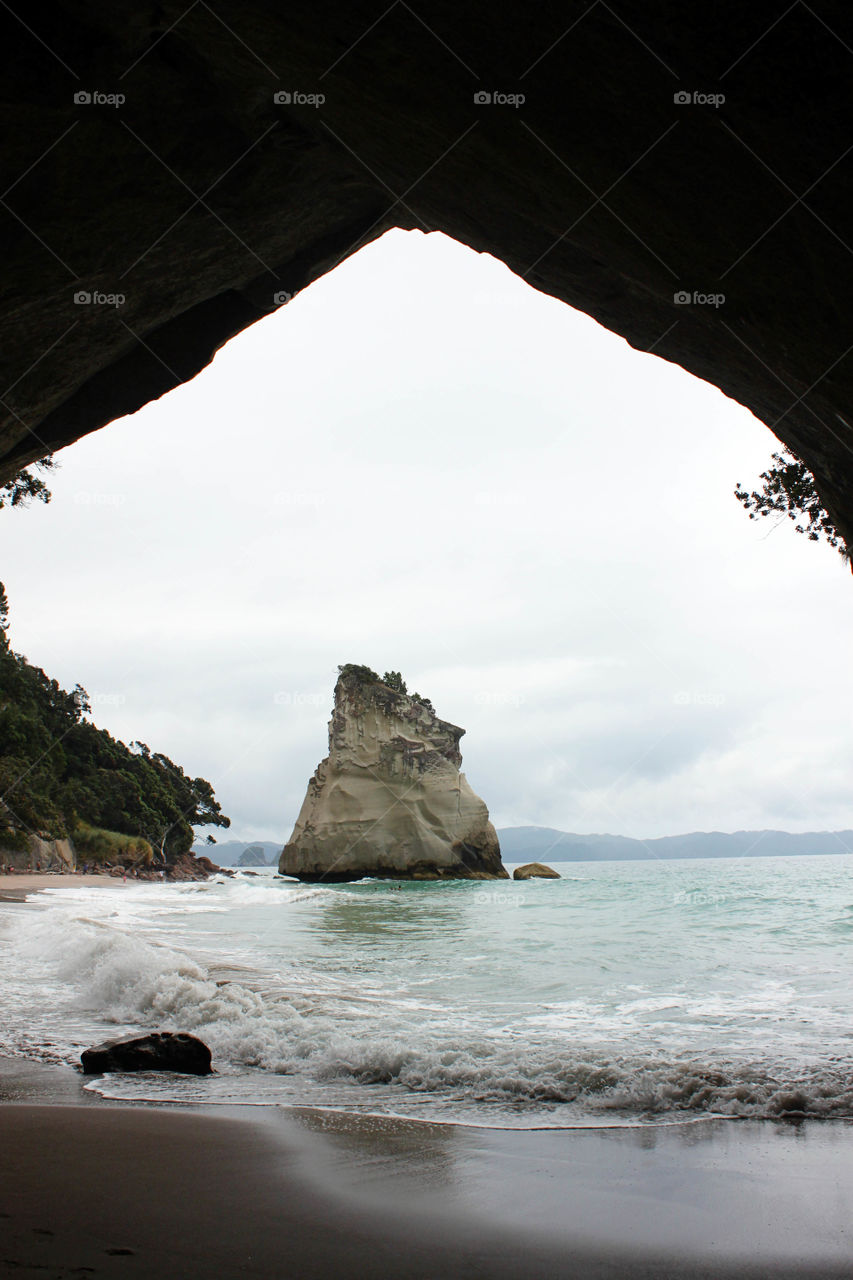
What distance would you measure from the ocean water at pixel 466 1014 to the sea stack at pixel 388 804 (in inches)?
1257

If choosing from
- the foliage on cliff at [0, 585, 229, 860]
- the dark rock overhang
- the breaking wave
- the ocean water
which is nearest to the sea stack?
the foliage on cliff at [0, 585, 229, 860]

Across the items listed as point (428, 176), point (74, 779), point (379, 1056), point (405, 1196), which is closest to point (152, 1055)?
point (379, 1056)

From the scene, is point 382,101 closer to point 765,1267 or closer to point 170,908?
point 765,1267

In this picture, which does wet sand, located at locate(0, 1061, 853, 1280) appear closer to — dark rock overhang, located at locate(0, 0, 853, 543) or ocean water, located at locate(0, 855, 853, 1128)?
ocean water, located at locate(0, 855, 853, 1128)

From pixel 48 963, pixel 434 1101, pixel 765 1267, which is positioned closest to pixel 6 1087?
pixel 434 1101

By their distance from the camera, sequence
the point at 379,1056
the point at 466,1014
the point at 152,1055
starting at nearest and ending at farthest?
the point at 152,1055 < the point at 379,1056 < the point at 466,1014

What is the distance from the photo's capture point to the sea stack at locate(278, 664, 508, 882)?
4956 cm

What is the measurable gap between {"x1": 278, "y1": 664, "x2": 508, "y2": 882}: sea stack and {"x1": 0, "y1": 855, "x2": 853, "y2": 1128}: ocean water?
31936mm

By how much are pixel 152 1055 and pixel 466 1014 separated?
391 cm

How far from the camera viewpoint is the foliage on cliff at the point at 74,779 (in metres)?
47.0

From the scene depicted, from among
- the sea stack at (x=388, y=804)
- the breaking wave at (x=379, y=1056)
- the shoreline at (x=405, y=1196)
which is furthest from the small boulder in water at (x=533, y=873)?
the shoreline at (x=405, y=1196)

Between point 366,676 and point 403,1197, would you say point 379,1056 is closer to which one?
point 403,1197

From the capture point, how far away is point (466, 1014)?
28.9 ft

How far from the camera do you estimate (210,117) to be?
5828mm
